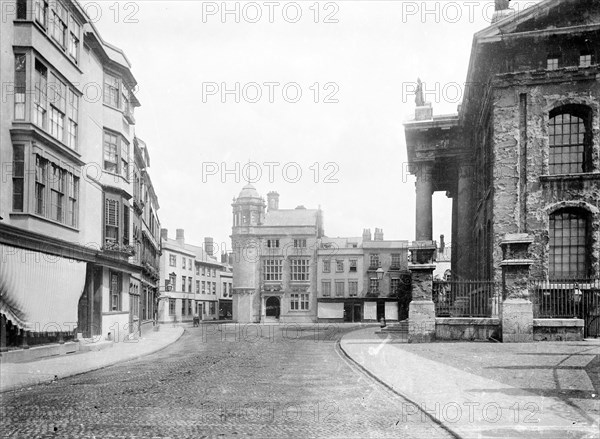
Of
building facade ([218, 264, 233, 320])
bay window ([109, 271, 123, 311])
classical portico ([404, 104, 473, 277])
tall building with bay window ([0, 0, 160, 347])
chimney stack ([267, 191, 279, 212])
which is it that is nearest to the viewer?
tall building with bay window ([0, 0, 160, 347])

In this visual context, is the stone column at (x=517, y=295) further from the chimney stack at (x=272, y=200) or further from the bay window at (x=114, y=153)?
the chimney stack at (x=272, y=200)

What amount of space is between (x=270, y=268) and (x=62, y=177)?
4457cm

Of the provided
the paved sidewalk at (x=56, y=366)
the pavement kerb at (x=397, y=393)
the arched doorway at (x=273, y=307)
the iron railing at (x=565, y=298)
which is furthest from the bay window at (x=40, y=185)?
the arched doorway at (x=273, y=307)

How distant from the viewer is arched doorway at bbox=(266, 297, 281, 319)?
61062 millimetres

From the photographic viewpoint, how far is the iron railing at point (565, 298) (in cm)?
1888

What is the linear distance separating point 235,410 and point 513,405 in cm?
374

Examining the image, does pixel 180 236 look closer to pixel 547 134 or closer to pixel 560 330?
pixel 547 134

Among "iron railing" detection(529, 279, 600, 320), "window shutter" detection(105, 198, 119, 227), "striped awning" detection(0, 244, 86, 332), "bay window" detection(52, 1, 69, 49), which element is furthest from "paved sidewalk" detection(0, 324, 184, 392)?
"iron railing" detection(529, 279, 600, 320)

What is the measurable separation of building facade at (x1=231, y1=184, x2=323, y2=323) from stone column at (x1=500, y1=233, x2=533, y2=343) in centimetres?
4310

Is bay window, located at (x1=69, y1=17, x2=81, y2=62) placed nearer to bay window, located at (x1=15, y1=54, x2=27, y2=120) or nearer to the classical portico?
bay window, located at (x1=15, y1=54, x2=27, y2=120)

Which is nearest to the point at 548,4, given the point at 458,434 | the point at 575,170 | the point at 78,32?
the point at 575,170

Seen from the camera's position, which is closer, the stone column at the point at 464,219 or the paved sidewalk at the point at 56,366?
the paved sidewalk at the point at 56,366

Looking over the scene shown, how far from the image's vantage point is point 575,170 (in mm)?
21344

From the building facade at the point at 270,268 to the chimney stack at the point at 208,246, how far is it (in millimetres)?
15890
